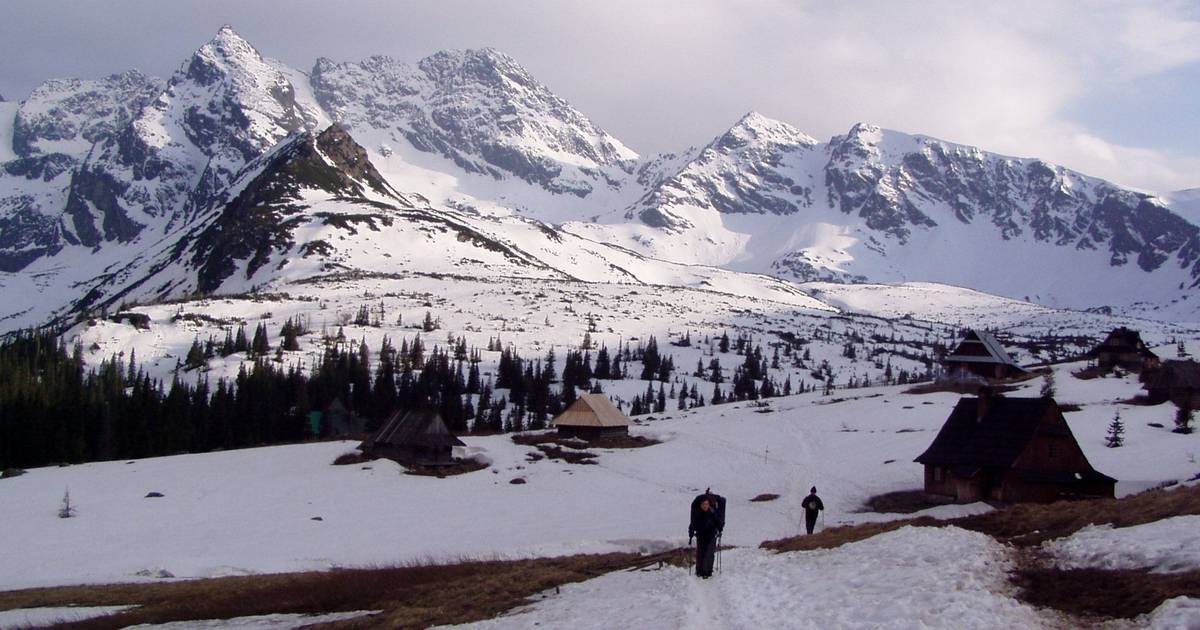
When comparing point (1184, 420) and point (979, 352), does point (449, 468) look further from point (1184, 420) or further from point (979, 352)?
point (979, 352)

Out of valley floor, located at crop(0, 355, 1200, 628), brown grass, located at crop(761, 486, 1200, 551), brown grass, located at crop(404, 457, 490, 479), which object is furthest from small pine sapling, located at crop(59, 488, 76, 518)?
brown grass, located at crop(761, 486, 1200, 551)

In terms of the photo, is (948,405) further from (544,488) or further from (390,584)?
(390,584)

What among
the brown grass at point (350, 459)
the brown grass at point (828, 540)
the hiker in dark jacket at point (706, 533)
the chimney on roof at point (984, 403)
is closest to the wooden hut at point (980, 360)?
the chimney on roof at point (984, 403)

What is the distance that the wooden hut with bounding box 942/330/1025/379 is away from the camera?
121812 mm

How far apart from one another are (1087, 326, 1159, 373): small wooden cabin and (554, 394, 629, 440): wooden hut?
63357 millimetres

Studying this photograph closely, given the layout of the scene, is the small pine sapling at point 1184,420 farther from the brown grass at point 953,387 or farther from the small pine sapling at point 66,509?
the small pine sapling at point 66,509

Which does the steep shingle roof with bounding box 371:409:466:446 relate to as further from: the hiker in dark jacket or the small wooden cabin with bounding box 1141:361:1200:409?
the small wooden cabin with bounding box 1141:361:1200:409

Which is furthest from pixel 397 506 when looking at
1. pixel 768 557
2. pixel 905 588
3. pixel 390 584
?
→ pixel 905 588

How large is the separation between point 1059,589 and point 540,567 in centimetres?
1795

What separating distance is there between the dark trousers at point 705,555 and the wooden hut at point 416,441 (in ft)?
195

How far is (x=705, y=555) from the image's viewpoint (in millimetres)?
25531

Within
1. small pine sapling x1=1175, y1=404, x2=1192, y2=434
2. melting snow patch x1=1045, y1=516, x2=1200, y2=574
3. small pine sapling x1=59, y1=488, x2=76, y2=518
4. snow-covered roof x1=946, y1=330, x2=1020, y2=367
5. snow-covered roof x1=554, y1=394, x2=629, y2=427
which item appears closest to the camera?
melting snow patch x1=1045, y1=516, x2=1200, y2=574

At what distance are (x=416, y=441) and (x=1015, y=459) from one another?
47217mm

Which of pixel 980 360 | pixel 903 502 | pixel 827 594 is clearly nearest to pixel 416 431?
pixel 903 502
